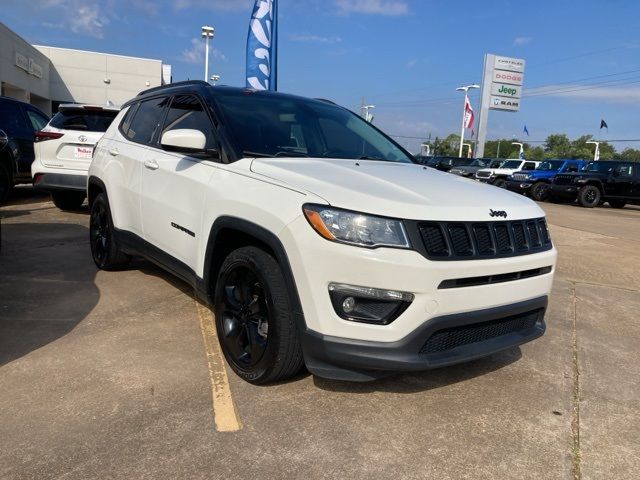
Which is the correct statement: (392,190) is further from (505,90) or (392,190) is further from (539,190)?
(505,90)

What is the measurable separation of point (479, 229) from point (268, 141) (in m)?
1.55

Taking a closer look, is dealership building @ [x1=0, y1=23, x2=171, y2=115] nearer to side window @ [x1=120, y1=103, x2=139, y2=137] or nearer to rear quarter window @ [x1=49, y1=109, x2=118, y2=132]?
rear quarter window @ [x1=49, y1=109, x2=118, y2=132]

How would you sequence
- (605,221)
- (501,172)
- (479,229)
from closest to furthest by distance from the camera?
(479,229) → (605,221) → (501,172)

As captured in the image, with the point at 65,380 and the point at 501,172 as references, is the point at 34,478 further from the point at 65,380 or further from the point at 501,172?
the point at 501,172

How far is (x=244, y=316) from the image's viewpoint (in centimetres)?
318

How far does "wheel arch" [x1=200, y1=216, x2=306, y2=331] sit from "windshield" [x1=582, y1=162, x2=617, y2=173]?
2130 cm

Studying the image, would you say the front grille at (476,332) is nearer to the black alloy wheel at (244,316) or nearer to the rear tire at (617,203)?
the black alloy wheel at (244,316)

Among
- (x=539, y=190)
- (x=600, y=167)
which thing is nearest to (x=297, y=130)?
(x=539, y=190)

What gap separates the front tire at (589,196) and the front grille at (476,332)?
1917 centimetres

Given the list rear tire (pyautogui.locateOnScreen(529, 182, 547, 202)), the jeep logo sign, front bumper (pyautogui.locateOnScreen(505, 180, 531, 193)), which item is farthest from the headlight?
the jeep logo sign

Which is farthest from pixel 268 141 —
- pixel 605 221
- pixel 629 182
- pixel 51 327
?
pixel 629 182

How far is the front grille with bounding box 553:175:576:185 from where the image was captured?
66.5 ft

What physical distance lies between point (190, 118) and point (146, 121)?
1.00 meters

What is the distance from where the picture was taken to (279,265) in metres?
2.83
